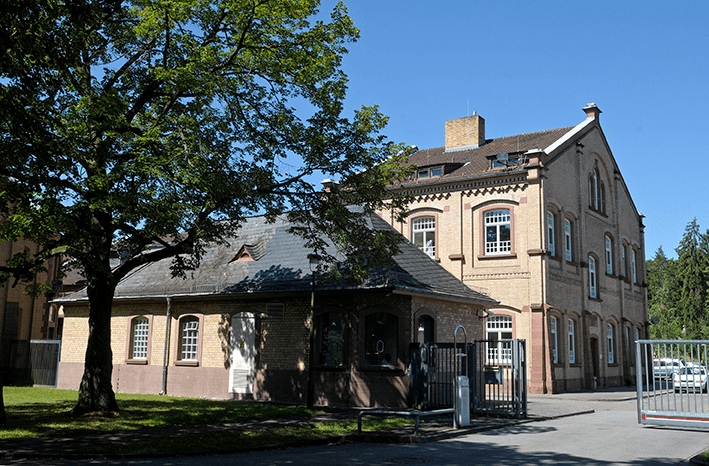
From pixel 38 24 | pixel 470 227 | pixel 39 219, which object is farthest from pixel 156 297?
pixel 38 24

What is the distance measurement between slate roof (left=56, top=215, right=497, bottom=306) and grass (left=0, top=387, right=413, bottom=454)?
4035 millimetres

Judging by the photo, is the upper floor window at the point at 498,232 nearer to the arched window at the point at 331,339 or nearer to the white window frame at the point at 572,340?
the white window frame at the point at 572,340

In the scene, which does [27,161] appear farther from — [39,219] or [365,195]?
[365,195]

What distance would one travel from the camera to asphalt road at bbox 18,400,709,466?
10125mm

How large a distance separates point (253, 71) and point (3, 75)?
6.32m

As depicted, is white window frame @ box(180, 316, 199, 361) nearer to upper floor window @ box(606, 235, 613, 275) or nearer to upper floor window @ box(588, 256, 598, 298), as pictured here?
upper floor window @ box(588, 256, 598, 298)

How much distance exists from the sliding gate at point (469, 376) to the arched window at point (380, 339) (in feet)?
3.72

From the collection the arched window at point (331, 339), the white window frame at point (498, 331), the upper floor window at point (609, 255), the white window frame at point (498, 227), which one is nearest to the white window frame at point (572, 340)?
the white window frame at point (498, 331)

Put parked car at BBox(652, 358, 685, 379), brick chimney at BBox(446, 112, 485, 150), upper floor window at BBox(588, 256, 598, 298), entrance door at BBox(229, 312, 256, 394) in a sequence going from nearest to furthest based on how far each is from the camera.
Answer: parked car at BBox(652, 358, 685, 379), entrance door at BBox(229, 312, 256, 394), upper floor window at BBox(588, 256, 598, 298), brick chimney at BBox(446, 112, 485, 150)

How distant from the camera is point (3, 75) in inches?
414

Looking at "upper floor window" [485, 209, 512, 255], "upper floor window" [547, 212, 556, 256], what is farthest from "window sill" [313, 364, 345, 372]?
"upper floor window" [547, 212, 556, 256]

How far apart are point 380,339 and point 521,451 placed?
28.9 ft

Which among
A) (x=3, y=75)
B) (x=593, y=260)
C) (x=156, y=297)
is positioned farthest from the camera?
(x=593, y=260)

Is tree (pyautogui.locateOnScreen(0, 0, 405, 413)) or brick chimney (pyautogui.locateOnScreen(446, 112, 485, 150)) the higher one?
brick chimney (pyautogui.locateOnScreen(446, 112, 485, 150))
